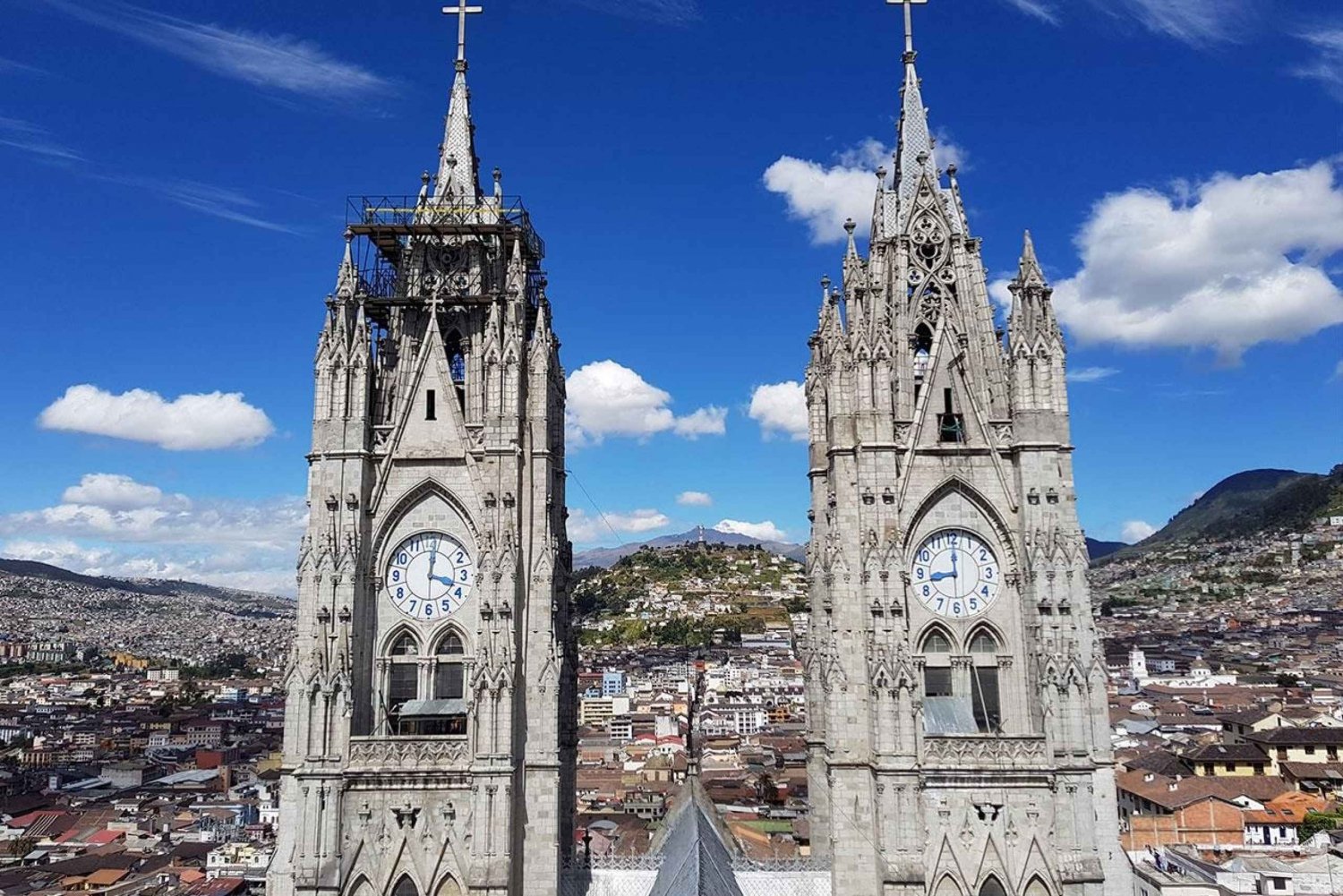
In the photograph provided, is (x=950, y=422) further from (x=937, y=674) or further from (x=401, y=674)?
(x=401, y=674)

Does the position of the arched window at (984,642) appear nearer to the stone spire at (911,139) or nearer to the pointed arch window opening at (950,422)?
the pointed arch window opening at (950,422)

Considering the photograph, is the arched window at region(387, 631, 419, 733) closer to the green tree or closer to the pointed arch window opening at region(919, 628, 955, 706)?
the pointed arch window opening at region(919, 628, 955, 706)

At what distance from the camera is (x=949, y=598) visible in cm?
3048

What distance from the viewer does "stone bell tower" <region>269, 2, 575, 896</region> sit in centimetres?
2864

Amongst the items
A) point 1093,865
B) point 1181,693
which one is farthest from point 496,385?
point 1181,693

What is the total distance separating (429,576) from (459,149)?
13.8 metres

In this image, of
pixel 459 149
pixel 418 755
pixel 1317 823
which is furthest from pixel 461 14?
pixel 1317 823

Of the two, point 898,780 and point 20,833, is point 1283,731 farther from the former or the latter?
point 20,833

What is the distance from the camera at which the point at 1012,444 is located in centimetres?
3092

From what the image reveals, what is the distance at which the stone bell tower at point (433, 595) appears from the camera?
28.6 metres

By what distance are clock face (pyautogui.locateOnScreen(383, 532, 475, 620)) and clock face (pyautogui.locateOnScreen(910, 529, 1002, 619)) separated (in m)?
12.1

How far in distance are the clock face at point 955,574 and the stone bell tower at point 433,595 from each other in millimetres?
9936

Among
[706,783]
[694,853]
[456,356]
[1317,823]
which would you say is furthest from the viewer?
[706,783]

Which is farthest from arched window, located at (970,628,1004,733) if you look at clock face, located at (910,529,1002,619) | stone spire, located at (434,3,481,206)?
stone spire, located at (434,3,481,206)
